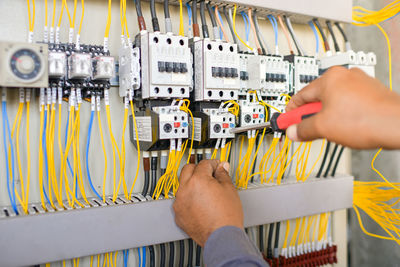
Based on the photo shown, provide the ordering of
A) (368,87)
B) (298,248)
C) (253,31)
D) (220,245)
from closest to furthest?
(368,87) → (220,245) → (253,31) → (298,248)

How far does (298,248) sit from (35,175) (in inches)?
43.4

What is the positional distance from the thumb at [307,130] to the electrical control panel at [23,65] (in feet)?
2.06

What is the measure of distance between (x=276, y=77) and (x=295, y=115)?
21.0 inches

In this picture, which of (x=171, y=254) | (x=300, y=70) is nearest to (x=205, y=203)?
(x=171, y=254)

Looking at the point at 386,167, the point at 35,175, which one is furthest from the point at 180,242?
the point at 386,167

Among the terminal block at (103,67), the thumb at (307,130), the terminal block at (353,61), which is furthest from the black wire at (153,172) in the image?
the terminal block at (353,61)

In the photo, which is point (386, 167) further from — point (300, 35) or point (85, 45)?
point (85, 45)

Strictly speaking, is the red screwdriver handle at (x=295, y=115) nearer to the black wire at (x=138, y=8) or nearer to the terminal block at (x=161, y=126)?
the terminal block at (x=161, y=126)

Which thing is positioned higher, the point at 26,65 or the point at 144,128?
the point at 26,65

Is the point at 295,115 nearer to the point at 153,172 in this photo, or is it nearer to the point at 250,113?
the point at 250,113

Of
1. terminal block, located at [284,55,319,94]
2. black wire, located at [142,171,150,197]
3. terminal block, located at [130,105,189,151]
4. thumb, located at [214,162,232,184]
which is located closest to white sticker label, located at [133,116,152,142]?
terminal block, located at [130,105,189,151]

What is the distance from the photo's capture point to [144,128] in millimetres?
1078

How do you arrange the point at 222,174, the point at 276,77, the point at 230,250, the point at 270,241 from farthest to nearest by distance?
the point at 270,241 → the point at 276,77 → the point at 222,174 → the point at 230,250

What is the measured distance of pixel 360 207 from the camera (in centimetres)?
152
